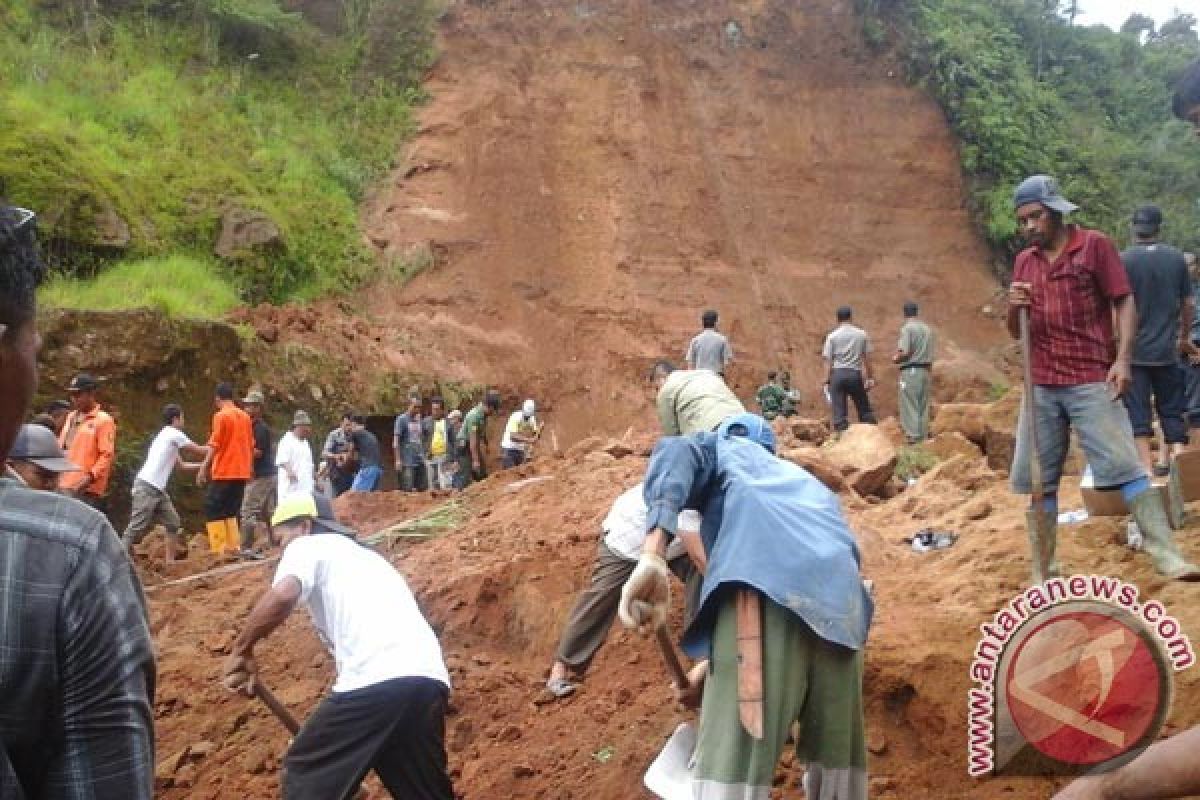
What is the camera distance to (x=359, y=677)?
380cm

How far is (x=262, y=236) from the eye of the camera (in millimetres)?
16547

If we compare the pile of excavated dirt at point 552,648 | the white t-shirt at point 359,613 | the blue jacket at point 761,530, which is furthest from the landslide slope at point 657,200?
the blue jacket at point 761,530

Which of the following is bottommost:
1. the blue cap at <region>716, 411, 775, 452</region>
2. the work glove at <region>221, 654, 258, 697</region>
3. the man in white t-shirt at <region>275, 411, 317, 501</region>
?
the man in white t-shirt at <region>275, 411, 317, 501</region>

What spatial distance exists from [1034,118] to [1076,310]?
1982 centimetres

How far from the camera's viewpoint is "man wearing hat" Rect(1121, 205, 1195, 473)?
6133 millimetres

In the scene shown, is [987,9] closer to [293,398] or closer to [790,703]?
[293,398]

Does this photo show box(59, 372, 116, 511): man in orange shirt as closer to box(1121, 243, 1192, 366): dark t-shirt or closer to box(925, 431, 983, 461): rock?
box(925, 431, 983, 461): rock

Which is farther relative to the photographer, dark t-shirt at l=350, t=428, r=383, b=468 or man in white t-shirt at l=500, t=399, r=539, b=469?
man in white t-shirt at l=500, t=399, r=539, b=469

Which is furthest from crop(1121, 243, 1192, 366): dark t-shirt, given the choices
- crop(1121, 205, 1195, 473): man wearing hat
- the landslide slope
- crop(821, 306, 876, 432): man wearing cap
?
the landslide slope

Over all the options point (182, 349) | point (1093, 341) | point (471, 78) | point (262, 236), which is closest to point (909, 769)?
point (1093, 341)

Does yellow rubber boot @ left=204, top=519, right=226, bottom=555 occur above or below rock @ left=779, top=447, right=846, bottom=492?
below

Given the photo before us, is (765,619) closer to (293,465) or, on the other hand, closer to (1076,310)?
(1076,310)

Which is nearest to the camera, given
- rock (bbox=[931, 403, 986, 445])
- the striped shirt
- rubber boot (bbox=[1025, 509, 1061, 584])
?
the striped shirt

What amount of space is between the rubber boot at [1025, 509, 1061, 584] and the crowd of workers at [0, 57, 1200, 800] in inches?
0.4
